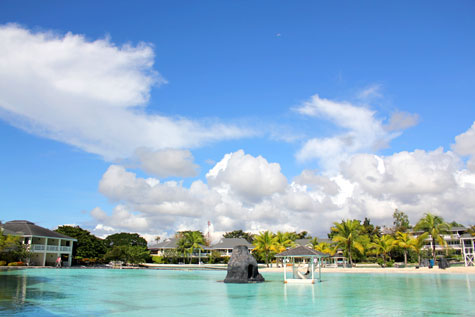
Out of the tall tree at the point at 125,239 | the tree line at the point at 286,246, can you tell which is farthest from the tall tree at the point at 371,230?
the tall tree at the point at 125,239

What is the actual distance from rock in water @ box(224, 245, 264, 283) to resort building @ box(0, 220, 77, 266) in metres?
28.4

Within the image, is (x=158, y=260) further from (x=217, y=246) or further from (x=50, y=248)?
(x=50, y=248)

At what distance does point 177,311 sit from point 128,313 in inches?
63.5

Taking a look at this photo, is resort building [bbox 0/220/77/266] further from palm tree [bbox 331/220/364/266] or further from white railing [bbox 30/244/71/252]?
palm tree [bbox 331/220/364/266]

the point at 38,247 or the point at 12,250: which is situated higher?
the point at 38,247

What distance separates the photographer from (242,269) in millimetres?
25953

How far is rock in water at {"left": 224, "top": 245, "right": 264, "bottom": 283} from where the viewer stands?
25891 millimetres

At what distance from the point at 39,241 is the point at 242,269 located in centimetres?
3329

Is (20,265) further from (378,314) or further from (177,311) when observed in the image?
(378,314)

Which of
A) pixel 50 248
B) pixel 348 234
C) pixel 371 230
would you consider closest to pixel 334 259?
pixel 371 230

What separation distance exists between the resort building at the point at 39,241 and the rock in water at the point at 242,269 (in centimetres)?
2837

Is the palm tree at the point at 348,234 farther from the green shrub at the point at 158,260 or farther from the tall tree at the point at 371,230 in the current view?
the green shrub at the point at 158,260

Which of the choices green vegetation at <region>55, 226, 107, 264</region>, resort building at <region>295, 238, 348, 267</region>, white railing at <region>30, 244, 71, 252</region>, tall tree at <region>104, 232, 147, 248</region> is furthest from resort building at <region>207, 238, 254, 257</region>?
white railing at <region>30, 244, 71, 252</region>

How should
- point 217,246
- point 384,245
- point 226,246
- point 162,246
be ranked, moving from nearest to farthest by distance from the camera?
point 384,245
point 226,246
point 217,246
point 162,246
